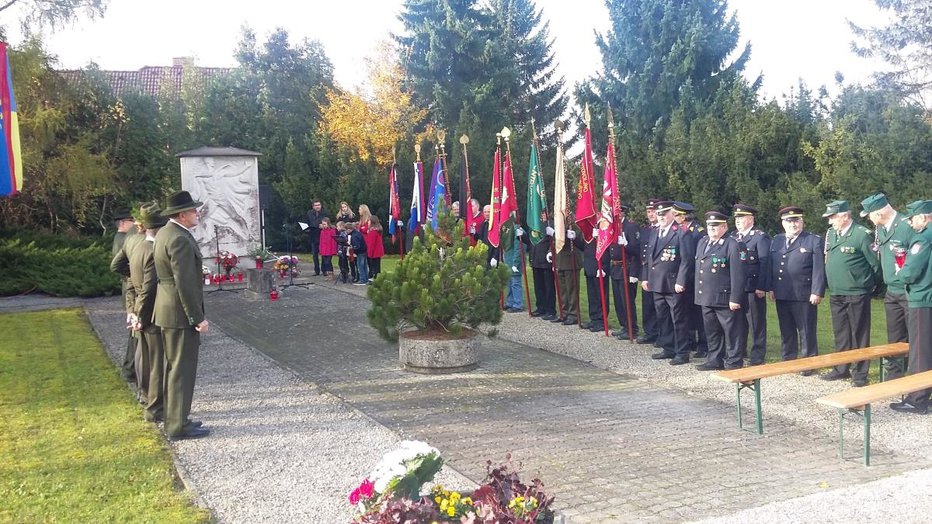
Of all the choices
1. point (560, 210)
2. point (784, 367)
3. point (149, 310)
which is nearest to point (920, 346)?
point (784, 367)

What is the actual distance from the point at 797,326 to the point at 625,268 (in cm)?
245

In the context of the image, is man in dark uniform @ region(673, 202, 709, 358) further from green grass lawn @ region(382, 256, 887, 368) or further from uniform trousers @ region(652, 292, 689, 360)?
green grass lawn @ region(382, 256, 887, 368)

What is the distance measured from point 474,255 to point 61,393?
4.47m

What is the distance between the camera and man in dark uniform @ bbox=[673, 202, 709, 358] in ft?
30.4

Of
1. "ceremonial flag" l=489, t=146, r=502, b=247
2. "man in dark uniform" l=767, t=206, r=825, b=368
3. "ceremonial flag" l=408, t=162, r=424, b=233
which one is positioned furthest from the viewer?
"ceremonial flag" l=408, t=162, r=424, b=233

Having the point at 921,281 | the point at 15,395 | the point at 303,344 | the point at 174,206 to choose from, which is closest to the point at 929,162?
the point at 921,281

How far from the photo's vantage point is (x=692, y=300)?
30.4 ft

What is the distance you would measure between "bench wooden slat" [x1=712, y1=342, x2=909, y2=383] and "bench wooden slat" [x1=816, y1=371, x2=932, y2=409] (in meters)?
0.74

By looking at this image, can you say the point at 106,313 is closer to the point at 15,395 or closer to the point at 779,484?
the point at 15,395

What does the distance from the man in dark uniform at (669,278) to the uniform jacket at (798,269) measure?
3.09ft

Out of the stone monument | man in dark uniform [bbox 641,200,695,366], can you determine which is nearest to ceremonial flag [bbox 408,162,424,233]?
the stone monument

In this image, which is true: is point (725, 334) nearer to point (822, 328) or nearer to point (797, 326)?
point (797, 326)

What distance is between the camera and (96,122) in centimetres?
2083

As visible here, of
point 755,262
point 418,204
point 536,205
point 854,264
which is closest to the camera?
point 854,264
